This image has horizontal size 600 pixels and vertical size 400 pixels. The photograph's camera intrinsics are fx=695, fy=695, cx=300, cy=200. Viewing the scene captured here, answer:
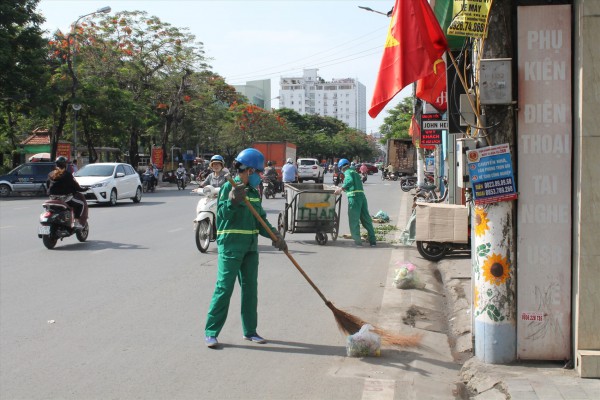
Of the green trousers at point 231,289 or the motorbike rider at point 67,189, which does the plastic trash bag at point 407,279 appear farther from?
the motorbike rider at point 67,189

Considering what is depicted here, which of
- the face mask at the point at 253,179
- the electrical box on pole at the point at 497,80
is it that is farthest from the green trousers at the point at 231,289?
the electrical box on pole at the point at 497,80

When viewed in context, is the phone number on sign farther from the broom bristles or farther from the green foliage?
the green foliage

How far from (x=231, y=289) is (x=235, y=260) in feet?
0.85

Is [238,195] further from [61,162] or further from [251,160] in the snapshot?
[61,162]

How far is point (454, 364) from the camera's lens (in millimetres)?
5922

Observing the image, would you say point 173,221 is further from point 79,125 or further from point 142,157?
point 142,157

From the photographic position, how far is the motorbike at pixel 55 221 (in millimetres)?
12523

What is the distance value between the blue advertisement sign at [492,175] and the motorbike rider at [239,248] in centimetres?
185

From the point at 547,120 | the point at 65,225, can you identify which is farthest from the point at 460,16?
the point at 65,225

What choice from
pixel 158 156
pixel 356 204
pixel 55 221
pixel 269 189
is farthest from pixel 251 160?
pixel 158 156

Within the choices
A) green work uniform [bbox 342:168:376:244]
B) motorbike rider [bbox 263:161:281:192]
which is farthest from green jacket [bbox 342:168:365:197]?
motorbike rider [bbox 263:161:281:192]

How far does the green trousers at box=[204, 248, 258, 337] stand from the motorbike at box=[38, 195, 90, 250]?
730cm

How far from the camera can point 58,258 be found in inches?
456

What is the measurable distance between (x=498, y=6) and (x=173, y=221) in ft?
45.4
